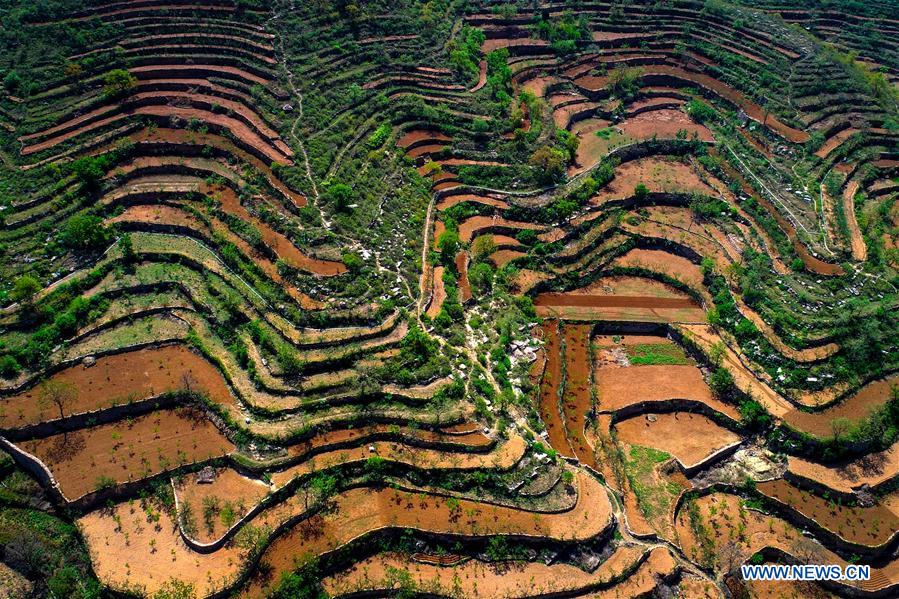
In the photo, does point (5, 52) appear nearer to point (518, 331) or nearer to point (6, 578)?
point (6, 578)

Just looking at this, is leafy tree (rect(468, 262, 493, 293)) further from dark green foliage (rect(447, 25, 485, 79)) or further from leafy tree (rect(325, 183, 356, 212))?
dark green foliage (rect(447, 25, 485, 79))

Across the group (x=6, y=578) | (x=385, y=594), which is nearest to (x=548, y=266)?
(x=385, y=594)

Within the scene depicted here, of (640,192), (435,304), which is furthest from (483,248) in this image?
(640,192)

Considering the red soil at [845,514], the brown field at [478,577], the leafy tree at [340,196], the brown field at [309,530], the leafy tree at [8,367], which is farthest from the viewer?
the leafy tree at [340,196]

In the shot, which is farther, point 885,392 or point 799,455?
point 885,392

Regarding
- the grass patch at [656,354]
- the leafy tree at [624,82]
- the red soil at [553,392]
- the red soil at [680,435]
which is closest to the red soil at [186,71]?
the red soil at [553,392]

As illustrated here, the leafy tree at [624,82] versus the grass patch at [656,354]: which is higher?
the leafy tree at [624,82]

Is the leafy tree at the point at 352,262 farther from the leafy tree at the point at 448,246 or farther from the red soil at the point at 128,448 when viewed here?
the red soil at the point at 128,448
